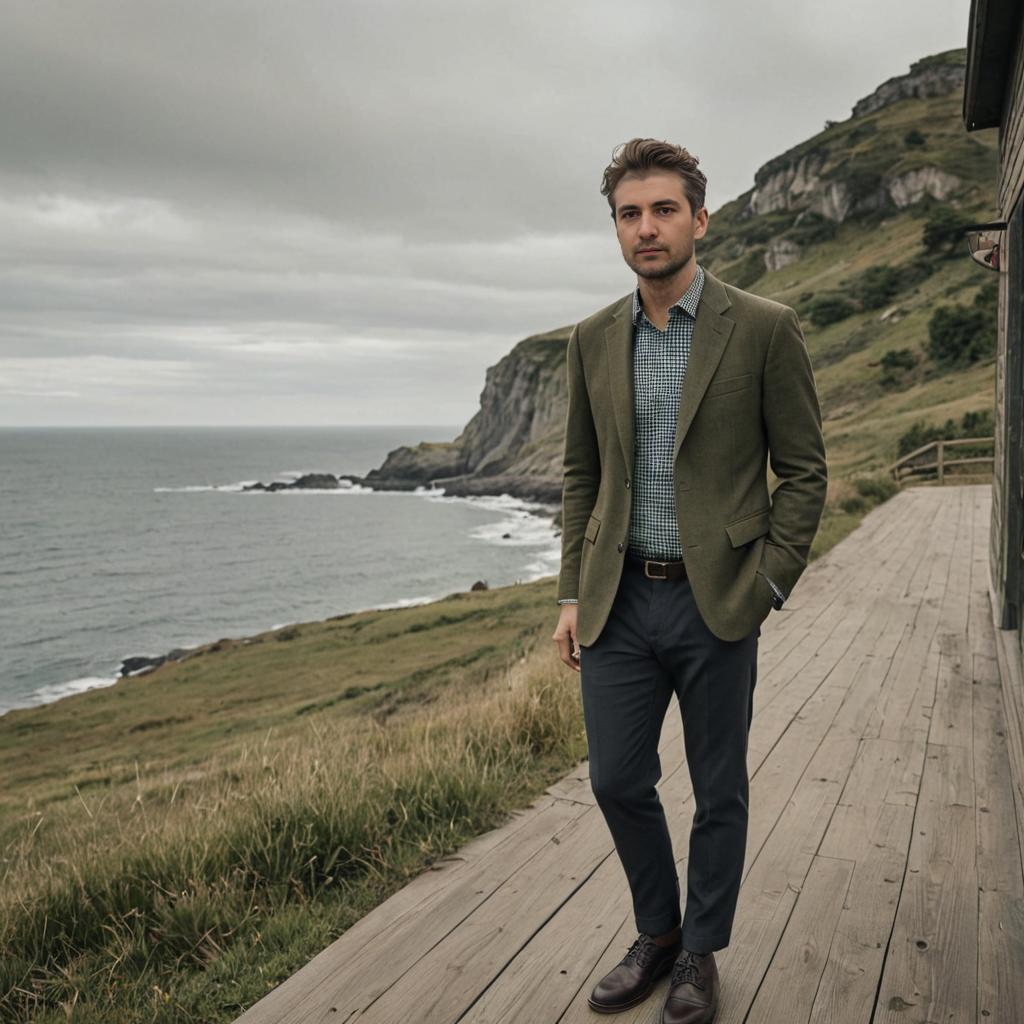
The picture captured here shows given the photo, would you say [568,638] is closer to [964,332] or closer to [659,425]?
[659,425]

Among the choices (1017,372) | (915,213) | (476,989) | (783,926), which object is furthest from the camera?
(915,213)

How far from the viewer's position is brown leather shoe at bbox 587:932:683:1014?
240 cm

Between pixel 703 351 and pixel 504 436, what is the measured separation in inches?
3518

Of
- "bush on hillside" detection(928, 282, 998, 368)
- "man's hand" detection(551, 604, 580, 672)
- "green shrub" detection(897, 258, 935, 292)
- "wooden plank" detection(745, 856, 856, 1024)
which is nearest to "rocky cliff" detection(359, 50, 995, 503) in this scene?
"green shrub" detection(897, 258, 935, 292)

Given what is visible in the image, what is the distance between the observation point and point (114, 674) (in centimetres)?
2908

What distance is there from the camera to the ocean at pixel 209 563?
3416 cm

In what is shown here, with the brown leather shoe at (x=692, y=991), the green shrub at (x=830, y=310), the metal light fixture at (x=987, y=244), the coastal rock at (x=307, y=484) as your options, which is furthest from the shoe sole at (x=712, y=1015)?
the coastal rock at (x=307, y=484)

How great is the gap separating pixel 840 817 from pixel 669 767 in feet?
2.94

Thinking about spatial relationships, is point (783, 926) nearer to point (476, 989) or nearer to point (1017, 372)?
point (476, 989)

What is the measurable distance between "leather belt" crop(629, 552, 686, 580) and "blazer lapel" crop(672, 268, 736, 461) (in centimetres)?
27

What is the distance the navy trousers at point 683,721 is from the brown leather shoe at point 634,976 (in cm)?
16

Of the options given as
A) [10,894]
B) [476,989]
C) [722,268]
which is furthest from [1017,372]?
[722,268]

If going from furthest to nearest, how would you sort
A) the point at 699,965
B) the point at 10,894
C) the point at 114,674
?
1. the point at 114,674
2. the point at 10,894
3. the point at 699,965

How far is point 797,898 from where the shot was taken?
9.87 feet
